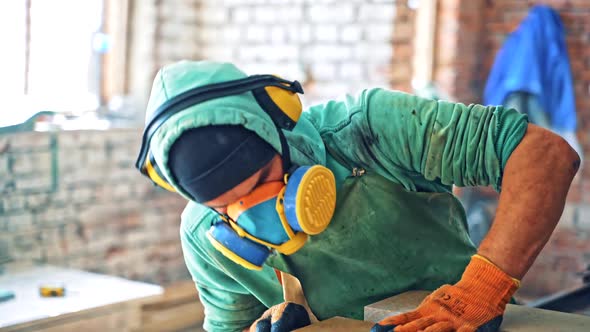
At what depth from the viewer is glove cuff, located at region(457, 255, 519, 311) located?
5.16 ft

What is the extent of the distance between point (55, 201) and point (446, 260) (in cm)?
301

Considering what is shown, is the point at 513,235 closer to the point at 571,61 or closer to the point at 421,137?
the point at 421,137

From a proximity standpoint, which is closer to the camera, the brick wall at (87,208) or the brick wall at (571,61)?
the brick wall at (87,208)

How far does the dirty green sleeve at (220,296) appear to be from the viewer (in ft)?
6.61

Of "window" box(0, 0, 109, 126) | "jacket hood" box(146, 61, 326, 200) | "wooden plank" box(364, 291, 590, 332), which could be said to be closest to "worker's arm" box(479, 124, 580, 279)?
"wooden plank" box(364, 291, 590, 332)

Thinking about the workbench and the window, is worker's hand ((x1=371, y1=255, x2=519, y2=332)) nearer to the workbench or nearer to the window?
the workbench

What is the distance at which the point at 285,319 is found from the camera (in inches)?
69.4

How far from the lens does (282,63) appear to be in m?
Answer: 5.05

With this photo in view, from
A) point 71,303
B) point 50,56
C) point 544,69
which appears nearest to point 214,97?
point 71,303

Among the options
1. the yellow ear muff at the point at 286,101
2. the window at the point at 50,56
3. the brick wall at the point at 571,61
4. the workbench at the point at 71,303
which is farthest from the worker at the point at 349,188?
the brick wall at the point at 571,61

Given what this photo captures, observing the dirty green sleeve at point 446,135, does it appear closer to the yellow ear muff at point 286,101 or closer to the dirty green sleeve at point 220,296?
the yellow ear muff at point 286,101

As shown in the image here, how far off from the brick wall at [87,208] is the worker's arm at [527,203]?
3124 millimetres

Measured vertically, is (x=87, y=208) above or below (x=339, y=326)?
below

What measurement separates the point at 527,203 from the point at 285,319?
0.57 m
